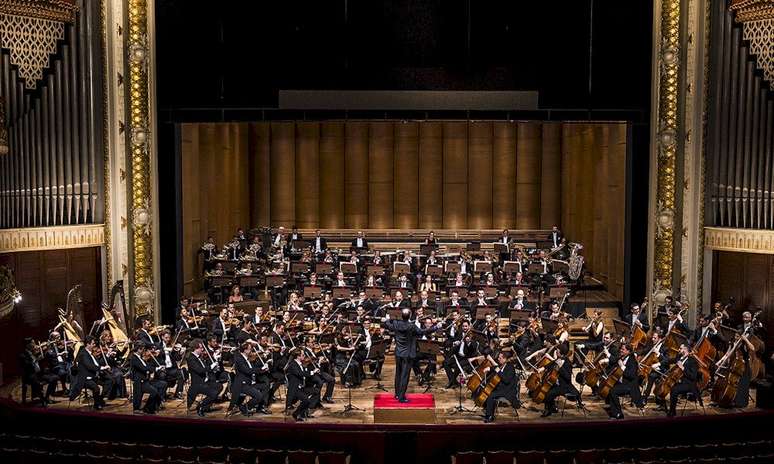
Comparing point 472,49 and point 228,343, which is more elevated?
point 472,49

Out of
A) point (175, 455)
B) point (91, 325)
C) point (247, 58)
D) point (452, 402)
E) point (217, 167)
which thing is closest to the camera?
point (175, 455)

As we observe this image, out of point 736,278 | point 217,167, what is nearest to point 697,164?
point 736,278

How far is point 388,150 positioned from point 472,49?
235 inches

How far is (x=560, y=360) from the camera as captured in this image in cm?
1184

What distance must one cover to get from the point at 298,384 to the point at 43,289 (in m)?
5.23

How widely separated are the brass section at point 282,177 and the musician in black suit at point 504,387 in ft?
36.2

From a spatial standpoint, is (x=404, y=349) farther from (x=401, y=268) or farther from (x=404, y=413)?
(x=401, y=268)

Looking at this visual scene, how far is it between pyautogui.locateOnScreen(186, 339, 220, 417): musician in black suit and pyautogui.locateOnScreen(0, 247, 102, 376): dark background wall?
3762 mm

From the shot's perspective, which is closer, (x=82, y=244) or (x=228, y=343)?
(x=228, y=343)

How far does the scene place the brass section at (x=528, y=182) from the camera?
72.0ft

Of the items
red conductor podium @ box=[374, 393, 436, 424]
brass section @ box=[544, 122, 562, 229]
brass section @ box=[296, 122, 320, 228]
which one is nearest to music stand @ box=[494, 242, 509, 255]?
brass section @ box=[544, 122, 562, 229]

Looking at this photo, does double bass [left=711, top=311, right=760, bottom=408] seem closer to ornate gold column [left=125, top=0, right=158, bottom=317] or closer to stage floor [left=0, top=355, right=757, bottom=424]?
stage floor [left=0, top=355, right=757, bottom=424]

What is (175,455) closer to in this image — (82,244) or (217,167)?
(82,244)

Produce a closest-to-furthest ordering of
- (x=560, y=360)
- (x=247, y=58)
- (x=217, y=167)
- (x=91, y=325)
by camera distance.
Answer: (x=560, y=360) → (x=91, y=325) → (x=247, y=58) → (x=217, y=167)
